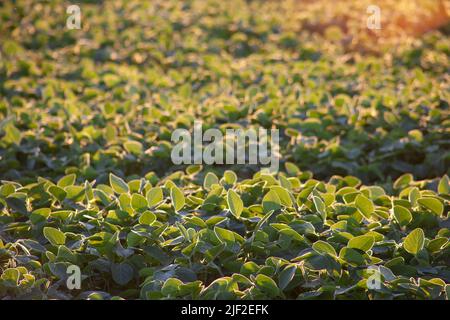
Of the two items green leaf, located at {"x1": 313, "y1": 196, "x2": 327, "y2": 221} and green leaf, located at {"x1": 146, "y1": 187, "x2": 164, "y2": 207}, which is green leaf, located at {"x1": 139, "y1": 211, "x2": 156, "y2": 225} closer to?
green leaf, located at {"x1": 146, "y1": 187, "x2": 164, "y2": 207}

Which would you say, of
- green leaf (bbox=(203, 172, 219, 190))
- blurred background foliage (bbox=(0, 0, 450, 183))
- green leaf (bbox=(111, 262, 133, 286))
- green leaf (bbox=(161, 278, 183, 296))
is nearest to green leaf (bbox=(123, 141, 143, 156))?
blurred background foliage (bbox=(0, 0, 450, 183))

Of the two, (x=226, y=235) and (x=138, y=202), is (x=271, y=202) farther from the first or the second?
(x=138, y=202)

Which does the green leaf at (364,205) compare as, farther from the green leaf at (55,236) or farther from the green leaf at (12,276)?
the green leaf at (12,276)

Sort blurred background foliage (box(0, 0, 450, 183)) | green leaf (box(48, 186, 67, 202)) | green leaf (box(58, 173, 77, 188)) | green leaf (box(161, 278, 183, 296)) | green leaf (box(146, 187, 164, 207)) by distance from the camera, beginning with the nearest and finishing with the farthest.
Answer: green leaf (box(161, 278, 183, 296)), green leaf (box(146, 187, 164, 207)), green leaf (box(48, 186, 67, 202)), green leaf (box(58, 173, 77, 188)), blurred background foliage (box(0, 0, 450, 183))

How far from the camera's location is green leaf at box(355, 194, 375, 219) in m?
2.48

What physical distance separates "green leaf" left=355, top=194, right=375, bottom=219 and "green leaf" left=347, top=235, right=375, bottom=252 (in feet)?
1.08

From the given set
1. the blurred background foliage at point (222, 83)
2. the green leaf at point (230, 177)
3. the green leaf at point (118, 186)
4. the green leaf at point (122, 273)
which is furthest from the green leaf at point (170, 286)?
the blurred background foliage at point (222, 83)

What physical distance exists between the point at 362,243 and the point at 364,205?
0.35 metres

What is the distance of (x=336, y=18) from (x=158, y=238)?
194 inches

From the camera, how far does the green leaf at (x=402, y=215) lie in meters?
2.42

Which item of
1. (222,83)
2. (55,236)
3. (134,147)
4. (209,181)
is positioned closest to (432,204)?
(209,181)

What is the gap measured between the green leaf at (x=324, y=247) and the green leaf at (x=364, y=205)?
A: 398 millimetres

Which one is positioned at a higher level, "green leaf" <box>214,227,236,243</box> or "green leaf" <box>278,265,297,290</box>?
"green leaf" <box>214,227,236,243</box>

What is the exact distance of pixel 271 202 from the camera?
2475 mm
